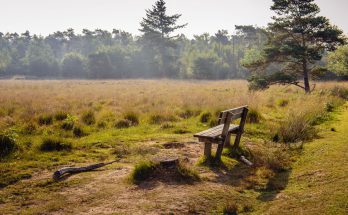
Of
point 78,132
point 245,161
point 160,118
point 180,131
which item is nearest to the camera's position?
point 245,161

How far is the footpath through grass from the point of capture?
4.47m

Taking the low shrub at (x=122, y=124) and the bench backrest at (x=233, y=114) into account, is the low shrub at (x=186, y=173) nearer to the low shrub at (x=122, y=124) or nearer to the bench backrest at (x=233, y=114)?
the bench backrest at (x=233, y=114)

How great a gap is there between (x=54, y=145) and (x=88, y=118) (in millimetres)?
4013

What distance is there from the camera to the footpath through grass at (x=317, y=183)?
4469mm

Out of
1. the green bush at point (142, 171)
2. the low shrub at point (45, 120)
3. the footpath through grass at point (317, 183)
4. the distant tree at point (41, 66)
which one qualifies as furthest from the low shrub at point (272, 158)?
the distant tree at point (41, 66)

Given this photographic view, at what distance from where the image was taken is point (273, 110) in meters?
14.1

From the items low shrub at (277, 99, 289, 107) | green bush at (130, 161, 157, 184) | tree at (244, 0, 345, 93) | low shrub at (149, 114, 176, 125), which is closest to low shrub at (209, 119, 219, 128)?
low shrub at (149, 114, 176, 125)

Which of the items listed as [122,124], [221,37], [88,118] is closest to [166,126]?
[122,124]

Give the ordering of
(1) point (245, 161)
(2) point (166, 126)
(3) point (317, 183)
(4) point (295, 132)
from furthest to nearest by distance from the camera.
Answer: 1. (2) point (166, 126)
2. (4) point (295, 132)
3. (1) point (245, 161)
4. (3) point (317, 183)

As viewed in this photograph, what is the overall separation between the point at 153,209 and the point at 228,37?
101 meters

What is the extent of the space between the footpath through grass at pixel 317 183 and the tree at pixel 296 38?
11.9 m

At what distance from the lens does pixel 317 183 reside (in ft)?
17.7

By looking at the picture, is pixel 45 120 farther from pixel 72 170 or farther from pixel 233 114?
pixel 233 114

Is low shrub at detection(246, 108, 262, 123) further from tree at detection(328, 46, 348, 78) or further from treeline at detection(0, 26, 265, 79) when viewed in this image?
treeline at detection(0, 26, 265, 79)
